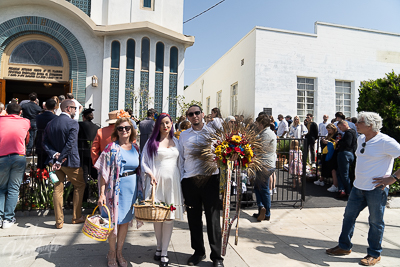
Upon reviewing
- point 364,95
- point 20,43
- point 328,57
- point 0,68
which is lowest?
point 364,95

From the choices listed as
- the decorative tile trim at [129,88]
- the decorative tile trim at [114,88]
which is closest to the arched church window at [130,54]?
the decorative tile trim at [129,88]

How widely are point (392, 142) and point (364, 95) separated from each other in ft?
14.9

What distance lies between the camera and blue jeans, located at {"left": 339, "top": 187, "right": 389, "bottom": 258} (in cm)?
365

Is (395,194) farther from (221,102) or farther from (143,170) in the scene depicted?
(221,102)

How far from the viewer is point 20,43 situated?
34.7ft

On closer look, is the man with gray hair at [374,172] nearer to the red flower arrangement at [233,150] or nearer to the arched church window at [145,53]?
the red flower arrangement at [233,150]

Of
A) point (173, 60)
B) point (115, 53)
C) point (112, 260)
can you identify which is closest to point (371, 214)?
point (112, 260)

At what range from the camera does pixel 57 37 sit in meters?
10.7

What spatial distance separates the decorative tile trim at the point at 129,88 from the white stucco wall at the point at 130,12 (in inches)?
80.8

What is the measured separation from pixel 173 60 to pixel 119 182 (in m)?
9.09

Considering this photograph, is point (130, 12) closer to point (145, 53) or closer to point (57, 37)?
point (145, 53)

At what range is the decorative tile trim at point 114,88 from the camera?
11.1 metres

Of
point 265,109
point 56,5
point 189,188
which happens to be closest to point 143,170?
point 189,188

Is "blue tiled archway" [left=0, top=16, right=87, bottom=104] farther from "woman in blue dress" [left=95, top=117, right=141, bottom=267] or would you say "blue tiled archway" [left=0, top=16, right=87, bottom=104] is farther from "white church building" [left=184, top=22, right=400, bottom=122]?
"woman in blue dress" [left=95, top=117, right=141, bottom=267]
